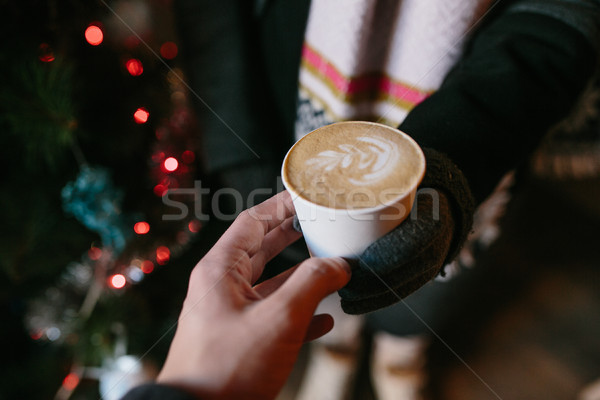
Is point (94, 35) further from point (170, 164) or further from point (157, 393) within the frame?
point (157, 393)

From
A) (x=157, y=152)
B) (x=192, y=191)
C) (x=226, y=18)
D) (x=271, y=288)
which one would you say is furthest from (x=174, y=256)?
(x=226, y=18)

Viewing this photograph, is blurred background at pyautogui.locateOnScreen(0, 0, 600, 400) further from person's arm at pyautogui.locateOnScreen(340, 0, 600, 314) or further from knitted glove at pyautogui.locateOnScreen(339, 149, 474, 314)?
knitted glove at pyautogui.locateOnScreen(339, 149, 474, 314)

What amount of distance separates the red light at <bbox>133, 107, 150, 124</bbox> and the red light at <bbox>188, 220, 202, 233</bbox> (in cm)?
28

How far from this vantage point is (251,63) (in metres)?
0.87

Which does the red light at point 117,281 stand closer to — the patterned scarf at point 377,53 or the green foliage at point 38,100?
the green foliage at point 38,100

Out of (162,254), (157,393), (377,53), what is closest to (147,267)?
(162,254)

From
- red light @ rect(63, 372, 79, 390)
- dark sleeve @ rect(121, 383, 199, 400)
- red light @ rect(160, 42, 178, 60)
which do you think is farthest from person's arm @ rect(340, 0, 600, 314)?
red light @ rect(63, 372, 79, 390)

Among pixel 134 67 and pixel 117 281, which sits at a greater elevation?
pixel 134 67

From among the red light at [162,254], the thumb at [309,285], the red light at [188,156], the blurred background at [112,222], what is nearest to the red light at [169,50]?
the blurred background at [112,222]

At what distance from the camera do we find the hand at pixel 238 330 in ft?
1.26

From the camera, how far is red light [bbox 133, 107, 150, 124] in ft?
2.60

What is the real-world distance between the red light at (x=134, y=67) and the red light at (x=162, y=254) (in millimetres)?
424

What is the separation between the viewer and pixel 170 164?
882mm

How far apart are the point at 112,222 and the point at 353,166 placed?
0.58 m
